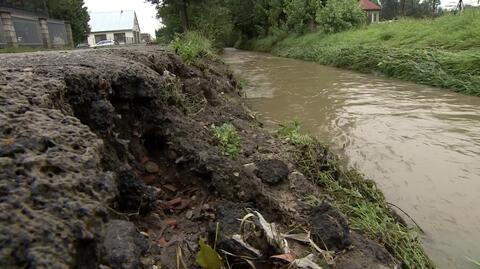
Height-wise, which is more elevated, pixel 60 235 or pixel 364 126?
pixel 60 235

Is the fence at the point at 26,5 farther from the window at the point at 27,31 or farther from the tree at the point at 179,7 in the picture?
the tree at the point at 179,7

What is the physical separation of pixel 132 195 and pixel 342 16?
19.9m

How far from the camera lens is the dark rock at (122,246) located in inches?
54.0

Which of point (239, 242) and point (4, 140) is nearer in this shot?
point (4, 140)

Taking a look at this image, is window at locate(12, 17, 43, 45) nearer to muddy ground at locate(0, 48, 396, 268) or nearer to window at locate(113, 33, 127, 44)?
muddy ground at locate(0, 48, 396, 268)

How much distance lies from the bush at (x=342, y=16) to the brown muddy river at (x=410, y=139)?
34.0 feet

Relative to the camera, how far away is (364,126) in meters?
5.93

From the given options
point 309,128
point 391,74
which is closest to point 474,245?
point 309,128

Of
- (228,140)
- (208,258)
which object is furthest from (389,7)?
(208,258)

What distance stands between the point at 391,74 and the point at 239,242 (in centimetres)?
1061

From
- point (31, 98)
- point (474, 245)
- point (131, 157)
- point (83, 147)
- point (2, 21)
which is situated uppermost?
point (2, 21)

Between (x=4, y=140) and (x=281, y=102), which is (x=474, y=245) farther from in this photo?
(x=281, y=102)

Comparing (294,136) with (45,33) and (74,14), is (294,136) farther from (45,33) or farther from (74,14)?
(74,14)

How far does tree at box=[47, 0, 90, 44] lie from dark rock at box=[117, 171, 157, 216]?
93.4 feet
